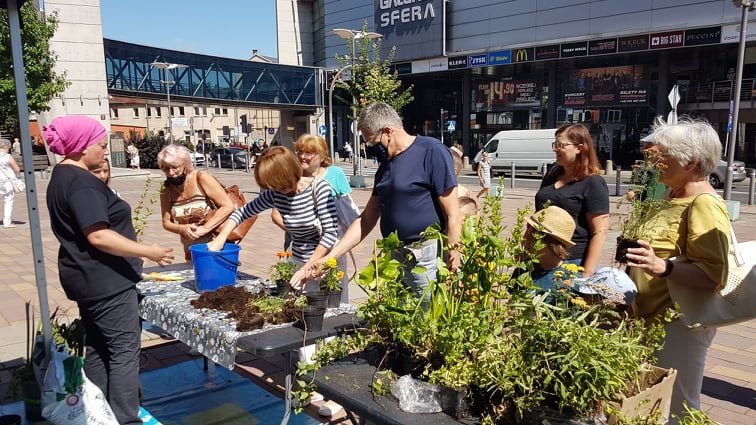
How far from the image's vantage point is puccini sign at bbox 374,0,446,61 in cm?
3506

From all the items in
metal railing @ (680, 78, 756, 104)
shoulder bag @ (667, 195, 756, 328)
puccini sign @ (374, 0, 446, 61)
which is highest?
puccini sign @ (374, 0, 446, 61)

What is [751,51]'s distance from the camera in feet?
85.9

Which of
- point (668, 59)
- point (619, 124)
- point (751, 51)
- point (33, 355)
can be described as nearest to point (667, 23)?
point (668, 59)

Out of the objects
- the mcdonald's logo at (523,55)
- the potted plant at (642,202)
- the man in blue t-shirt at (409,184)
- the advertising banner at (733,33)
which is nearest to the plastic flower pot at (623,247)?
the potted plant at (642,202)

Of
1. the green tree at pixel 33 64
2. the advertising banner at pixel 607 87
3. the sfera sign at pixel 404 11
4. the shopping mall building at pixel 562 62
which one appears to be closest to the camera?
the green tree at pixel 33 64

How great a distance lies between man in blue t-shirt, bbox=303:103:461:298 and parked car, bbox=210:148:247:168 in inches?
1154

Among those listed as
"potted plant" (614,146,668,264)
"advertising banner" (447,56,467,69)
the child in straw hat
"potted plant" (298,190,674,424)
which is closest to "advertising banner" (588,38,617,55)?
"advertising banner" (447,56,467,69)

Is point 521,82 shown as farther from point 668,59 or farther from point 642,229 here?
point 642,229

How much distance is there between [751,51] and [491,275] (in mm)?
30772

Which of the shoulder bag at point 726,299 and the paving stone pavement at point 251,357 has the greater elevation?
the shoulder bag at point 726,299

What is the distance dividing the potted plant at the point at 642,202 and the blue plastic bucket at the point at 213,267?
Answer: 6.70 ft

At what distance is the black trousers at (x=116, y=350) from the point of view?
2763 mm

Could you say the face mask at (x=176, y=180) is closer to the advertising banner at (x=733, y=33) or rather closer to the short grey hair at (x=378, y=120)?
the short grey hair at (x=378, y=120)

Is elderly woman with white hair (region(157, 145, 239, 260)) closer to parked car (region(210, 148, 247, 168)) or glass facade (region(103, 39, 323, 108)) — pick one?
parked car (region(210, 148, 247, 168))
